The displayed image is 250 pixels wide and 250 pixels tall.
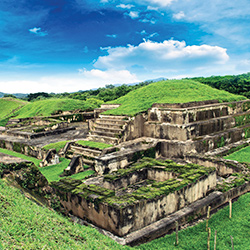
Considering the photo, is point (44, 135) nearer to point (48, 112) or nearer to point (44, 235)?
point (48, 112)

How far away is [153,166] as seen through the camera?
7160 millimetres

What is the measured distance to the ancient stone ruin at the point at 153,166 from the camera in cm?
484

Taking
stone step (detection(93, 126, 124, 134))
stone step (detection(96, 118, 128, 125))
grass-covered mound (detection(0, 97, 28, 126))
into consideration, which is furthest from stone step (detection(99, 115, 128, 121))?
grass-covered mound (detection(0, 97, 28, 126))

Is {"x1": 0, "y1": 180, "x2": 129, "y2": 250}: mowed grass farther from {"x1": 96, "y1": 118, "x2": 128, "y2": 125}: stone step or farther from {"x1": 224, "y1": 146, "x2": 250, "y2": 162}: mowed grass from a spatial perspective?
{"x1": 224, "y1": 146, "x2": 250, "y2": 162}: mowed grass

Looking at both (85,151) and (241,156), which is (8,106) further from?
(241,156)

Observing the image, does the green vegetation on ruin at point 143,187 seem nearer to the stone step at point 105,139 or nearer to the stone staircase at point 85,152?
the stone staircase at point 85,152

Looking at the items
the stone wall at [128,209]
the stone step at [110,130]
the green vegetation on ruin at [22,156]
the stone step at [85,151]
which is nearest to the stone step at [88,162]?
the stone step at [85,151]

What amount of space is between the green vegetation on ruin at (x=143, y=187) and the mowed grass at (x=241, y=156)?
3.37 m

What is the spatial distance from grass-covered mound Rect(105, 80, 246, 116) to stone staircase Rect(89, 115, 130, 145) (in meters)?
0.45

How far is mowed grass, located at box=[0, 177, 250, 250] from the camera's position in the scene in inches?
99.7

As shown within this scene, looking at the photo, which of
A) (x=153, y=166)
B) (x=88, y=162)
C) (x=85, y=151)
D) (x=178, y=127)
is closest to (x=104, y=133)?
(x=85, y=151)

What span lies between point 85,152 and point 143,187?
15.0 feet

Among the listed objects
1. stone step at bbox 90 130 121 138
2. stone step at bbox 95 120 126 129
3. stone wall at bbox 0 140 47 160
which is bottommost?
stone wall at bbox 0 140 47 160

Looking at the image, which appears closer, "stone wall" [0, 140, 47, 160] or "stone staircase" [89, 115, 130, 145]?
"stone staircase" [89, 115, 130, 145]
